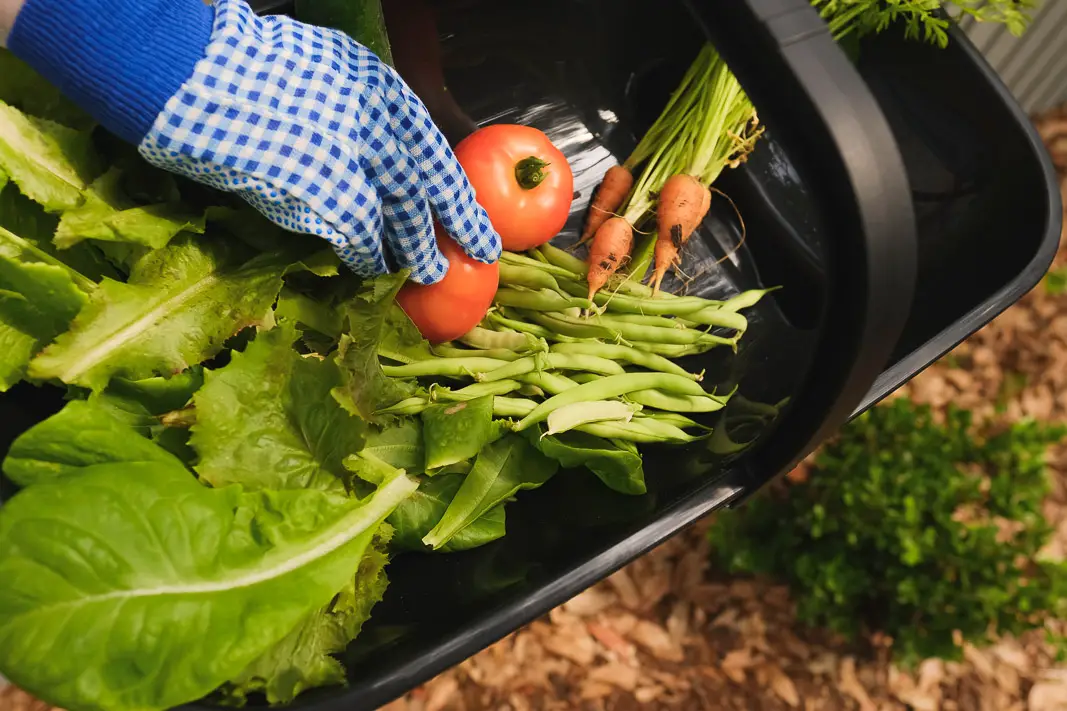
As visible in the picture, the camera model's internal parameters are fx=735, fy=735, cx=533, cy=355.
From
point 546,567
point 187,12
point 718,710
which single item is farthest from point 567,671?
point 187,12

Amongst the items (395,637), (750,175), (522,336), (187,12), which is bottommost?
(395,637)

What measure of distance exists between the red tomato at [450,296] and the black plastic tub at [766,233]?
20 centimetres

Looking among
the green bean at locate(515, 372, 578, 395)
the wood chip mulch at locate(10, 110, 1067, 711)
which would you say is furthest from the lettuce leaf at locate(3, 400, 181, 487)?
the wood chip mulch at locate(10, 110, 1067, 711)

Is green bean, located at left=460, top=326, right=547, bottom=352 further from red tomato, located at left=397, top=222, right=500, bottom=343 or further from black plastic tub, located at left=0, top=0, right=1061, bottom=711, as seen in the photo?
black plastic tub, located at left=0, top=0, right=1061, bottom=711

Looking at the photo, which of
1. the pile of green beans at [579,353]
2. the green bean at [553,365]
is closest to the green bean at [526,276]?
the pile of green beans at [579,353]

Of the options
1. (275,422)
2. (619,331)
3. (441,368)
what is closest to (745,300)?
(619,331)

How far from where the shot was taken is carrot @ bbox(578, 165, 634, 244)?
0.98 metres

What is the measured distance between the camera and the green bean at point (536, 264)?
34.5 inches

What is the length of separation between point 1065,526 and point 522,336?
1.10 meters

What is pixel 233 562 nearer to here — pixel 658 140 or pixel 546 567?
pixel 546 567

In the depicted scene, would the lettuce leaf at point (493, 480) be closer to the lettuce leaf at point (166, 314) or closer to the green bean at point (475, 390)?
the green bean at point (475, 390)

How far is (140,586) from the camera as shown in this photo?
46cm

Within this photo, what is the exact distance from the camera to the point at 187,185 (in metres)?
0.64

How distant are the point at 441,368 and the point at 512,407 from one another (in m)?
0.09
